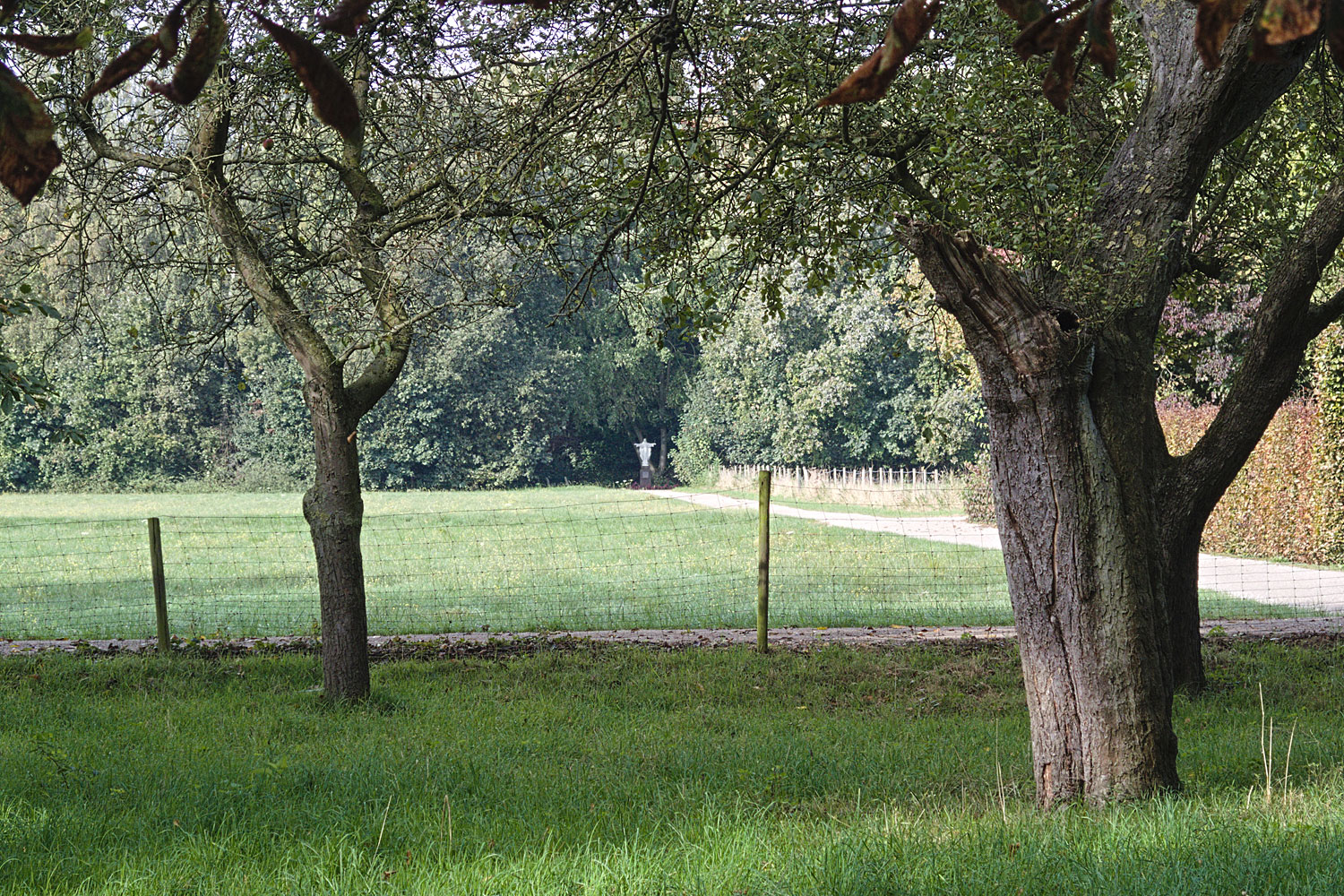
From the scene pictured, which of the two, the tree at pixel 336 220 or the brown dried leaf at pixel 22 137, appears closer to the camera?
the brown dried leaf at pixel 22 137

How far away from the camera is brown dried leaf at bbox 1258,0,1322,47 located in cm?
68

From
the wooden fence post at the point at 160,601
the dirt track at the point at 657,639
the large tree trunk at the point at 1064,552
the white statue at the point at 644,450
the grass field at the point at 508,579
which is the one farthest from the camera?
the white statue at the point at 644,450

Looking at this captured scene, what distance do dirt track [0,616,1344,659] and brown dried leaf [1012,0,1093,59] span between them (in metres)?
9.35

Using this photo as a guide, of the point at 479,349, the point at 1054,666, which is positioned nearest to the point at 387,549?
the point at 1054,666

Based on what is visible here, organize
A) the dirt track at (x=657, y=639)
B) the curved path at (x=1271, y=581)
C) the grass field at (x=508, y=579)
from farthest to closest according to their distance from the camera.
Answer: the curved path at (x=1271, y=581)
the grass field at (x=508, y=579)
the dirt track at (x=657, y=639)

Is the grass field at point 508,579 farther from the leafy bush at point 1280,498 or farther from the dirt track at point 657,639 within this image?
the leafy bush at point 1280,498

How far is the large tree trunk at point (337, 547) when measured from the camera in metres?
7.23

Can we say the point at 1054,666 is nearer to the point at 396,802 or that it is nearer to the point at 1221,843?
the point at 1221,843

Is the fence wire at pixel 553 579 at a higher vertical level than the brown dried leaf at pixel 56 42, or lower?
lower

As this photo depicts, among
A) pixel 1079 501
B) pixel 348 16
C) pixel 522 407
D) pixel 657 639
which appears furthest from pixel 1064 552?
pixel 522 407

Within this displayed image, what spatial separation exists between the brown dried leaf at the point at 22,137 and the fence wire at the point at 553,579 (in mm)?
10942

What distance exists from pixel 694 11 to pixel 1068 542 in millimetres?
3547

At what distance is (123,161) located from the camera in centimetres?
716

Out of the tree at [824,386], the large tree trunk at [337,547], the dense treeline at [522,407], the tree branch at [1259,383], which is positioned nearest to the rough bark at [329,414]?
the large tree trunk at [337,547]
